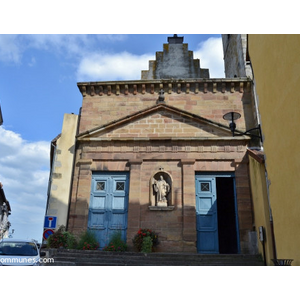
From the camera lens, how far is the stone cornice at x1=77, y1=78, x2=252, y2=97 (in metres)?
12.7

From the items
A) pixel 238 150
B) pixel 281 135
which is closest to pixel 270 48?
pixel 281 135

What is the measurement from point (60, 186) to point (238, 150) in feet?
21.8

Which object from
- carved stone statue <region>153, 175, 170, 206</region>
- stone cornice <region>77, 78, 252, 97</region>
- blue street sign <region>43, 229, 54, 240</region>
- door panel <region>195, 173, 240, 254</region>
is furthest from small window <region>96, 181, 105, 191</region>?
stone cornice <region>77, 78, 252, 97</region>

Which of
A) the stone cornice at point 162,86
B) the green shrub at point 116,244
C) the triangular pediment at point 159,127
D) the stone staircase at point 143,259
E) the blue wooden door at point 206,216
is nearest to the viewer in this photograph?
the stone staircase at point 143,259

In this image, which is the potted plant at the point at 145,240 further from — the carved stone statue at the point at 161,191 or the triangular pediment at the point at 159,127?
the triangular pediment at the point at 159,127

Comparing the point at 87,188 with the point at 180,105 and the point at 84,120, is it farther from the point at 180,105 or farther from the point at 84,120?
the point at 180,105

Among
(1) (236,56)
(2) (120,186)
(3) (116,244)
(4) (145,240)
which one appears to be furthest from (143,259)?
(1) (236,56)

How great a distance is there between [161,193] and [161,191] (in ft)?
0.23

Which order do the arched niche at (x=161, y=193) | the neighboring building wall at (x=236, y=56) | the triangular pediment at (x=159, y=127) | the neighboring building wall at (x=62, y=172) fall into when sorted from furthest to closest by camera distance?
1. the neighboring building wall at (x=236, y=56)
2. the triangular pediment at (x=159, y=127)
3. the neighboring building wall at (x=62, y=172)
4. the arched niche at (x=161, y=193)

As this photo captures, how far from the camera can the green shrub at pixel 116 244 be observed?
10008 millimetres

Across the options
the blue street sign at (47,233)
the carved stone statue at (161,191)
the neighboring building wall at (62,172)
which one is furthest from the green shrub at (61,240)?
the carved stone statue at (161,191)

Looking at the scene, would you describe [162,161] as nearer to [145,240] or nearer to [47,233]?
[145,240]

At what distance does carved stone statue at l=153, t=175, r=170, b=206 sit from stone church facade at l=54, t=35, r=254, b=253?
4 centimetres

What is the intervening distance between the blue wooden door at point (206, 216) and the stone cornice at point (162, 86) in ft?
12.7
